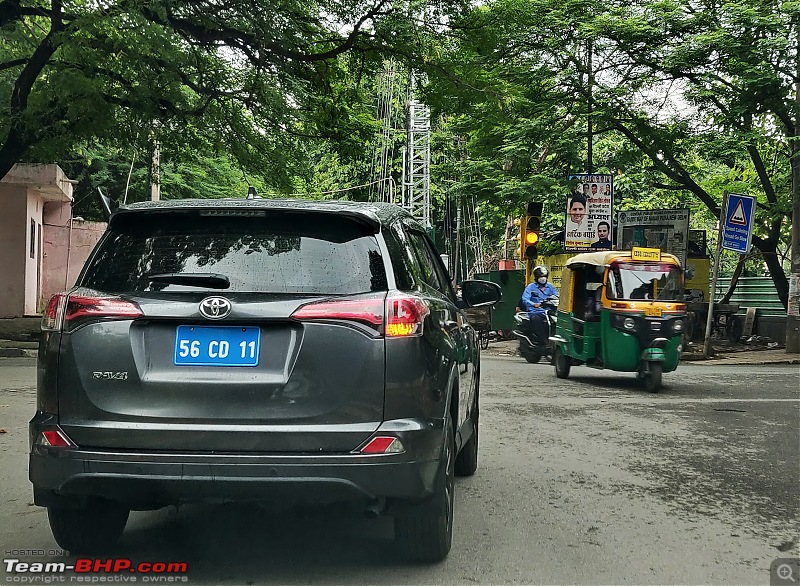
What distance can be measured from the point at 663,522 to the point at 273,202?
290 cm

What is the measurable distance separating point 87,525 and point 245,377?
1.26m

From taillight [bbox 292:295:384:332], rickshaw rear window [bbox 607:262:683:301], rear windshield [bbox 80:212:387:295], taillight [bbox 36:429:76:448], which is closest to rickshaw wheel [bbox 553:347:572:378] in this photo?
rickshaw rear window [bbox 607:262:683:301]

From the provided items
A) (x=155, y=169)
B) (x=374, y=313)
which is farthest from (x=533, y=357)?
(x=374, y=313)

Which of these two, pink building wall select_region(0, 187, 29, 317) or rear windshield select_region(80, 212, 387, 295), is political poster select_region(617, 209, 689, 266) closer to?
pink building wall select_region(0, 187, 29, 317)

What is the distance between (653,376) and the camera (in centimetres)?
1244

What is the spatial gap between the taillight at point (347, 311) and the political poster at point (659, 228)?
1886cm

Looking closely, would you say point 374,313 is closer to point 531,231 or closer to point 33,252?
point 531,231

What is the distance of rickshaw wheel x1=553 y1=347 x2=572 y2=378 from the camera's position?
14375 millimetres

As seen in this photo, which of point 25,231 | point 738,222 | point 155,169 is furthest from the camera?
point 25,231

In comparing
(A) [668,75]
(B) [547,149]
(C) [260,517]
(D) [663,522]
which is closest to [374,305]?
(C) [260,517]

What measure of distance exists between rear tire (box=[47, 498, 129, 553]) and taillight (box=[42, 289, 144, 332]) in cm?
81

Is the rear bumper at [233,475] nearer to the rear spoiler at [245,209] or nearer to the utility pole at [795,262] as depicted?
the rear spoiler at [245,209]

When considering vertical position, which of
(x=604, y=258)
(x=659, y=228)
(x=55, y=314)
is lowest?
(x=55, y=314)

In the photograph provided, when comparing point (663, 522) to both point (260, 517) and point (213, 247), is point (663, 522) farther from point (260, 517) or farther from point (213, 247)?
point (213, 247)
